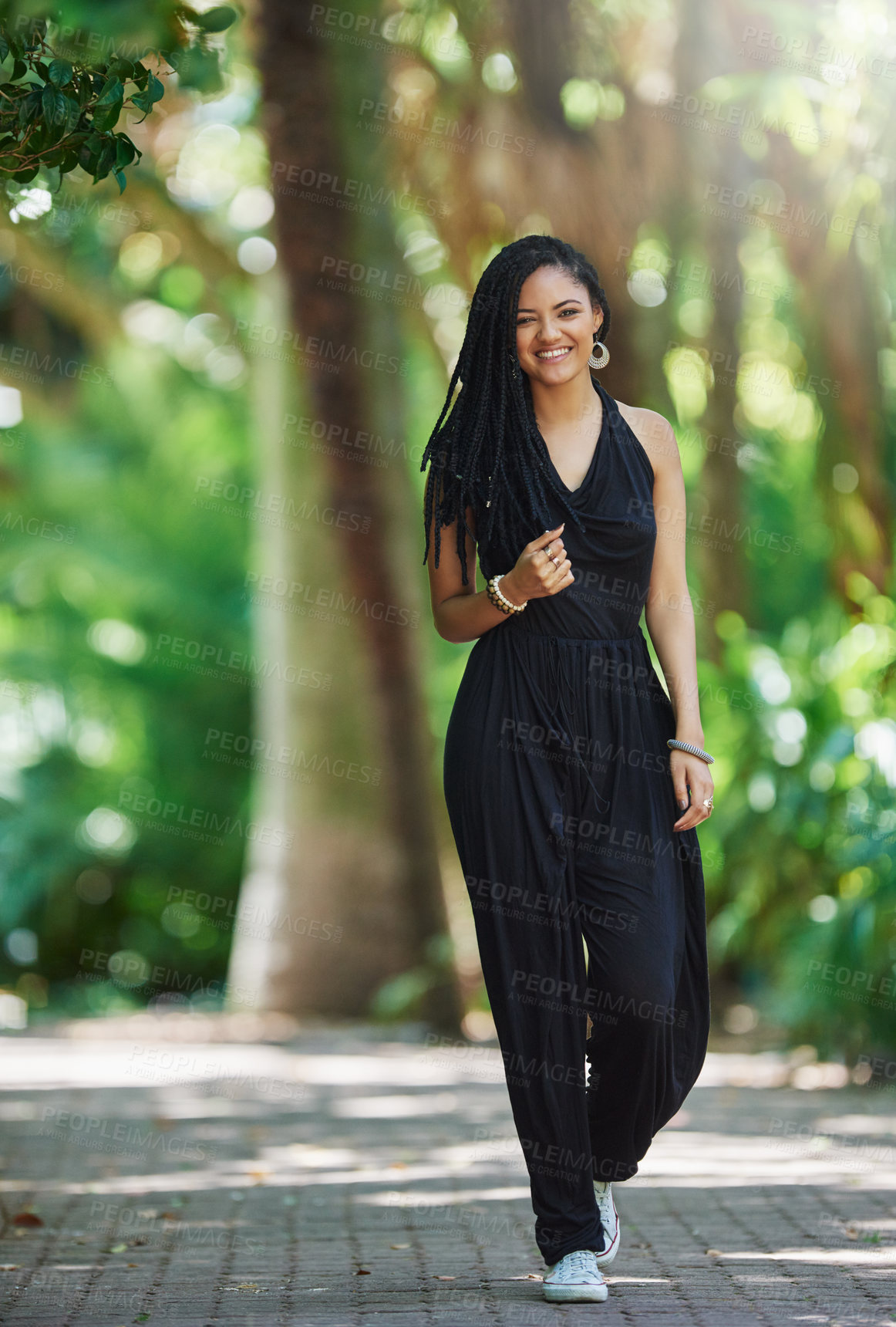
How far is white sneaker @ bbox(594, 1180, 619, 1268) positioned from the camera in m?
3.63

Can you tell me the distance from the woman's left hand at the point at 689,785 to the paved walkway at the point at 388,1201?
3.76 feet

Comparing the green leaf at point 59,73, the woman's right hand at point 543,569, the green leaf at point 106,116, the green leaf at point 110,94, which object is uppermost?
the green leaf at point 59,73

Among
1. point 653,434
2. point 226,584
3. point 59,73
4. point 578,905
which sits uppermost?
point 226,584

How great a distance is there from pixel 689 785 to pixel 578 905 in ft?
1.36

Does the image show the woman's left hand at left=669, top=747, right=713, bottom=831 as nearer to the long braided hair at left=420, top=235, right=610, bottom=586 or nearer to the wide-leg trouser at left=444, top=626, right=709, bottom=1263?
the wide-leg trouser at left=444, top=626, right=709, bottom=1263

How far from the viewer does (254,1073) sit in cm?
806

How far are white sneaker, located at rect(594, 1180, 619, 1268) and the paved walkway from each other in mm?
108

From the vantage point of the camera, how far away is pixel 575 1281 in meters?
3.46

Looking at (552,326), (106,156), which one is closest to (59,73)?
(106,156)

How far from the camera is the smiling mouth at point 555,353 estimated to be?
3719mm

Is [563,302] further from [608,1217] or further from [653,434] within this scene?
[608,1217]

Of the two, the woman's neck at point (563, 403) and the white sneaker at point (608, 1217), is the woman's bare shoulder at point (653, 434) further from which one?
the white sneaker at point (608, 1217)

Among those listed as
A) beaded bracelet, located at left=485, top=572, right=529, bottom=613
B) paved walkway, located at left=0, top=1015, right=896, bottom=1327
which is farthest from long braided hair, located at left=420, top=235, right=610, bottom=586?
paved walkway, located at left=0, top=1015, right=896, bottom=1327

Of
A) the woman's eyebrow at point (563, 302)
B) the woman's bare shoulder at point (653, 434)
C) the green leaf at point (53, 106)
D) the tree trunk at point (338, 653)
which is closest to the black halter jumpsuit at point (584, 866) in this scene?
the woman's bare shoulder at point (653, 434)
